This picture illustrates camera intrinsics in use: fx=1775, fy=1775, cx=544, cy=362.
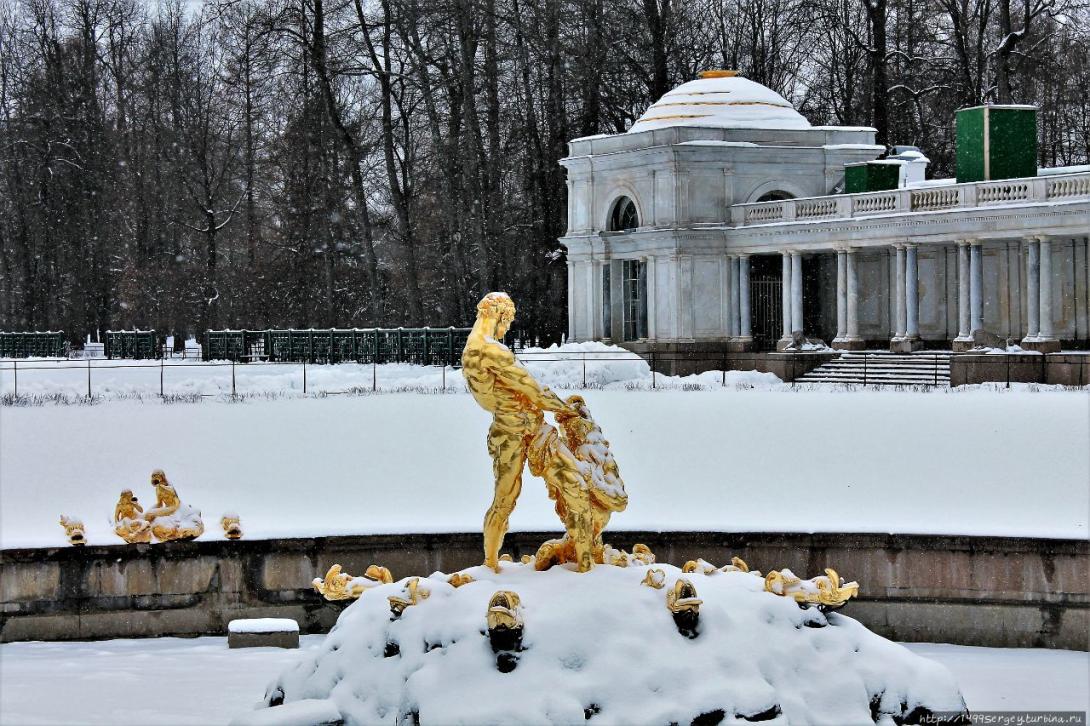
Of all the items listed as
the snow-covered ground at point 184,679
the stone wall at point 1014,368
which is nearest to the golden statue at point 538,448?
the snow-covered ground at point 184,679

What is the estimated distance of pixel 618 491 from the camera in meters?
13.3

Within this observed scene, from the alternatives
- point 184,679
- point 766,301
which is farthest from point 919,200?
point 184,679

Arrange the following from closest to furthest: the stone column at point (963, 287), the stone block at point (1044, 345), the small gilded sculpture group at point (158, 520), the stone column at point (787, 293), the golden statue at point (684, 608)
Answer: the golden statue at point (684, 608)
the small gilded sculpture group at point (158, 520)
the stone block at point (1044, 345)
the stone column at point (963, 287)
the stone column at point (787, 293)

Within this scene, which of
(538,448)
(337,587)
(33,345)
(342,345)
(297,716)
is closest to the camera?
(297,716)

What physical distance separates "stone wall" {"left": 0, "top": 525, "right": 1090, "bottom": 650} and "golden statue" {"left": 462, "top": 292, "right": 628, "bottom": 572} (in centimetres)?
558

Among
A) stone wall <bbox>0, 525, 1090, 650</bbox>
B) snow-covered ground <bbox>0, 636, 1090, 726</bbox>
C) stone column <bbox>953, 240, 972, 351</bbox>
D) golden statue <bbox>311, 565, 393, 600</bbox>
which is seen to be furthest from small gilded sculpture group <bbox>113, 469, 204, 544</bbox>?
stone column <bbox>953, 240, 972, 351</bbox>

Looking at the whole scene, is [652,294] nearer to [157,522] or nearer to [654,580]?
[157,522]

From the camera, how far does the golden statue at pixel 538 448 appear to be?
1310 cm

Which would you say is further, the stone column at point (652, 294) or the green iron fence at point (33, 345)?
the green iron fence at point (33, 345)

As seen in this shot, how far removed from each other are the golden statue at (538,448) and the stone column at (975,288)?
92.2 ft

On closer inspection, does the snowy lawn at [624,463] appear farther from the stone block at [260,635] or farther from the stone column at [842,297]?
the stone column at [842,297]

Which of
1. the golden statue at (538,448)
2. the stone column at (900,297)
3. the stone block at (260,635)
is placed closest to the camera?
the golden statue at (538,448)

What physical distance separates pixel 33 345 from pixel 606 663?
47450 millimetres

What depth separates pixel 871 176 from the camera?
4516 centimetres
